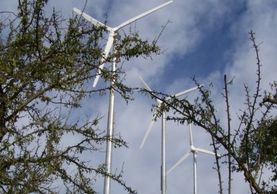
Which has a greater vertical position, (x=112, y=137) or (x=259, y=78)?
(x=112, y=137)

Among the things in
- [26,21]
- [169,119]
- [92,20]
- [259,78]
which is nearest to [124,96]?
[92,20]

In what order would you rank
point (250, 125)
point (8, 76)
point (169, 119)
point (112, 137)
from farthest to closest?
point (112, 137) → point (8, 76) → point (169, 119) → point (250, 125)

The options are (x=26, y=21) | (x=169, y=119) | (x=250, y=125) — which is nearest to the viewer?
(x=250, y=125)

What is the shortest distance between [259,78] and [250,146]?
0.65m

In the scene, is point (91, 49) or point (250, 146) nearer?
point (250, 146)

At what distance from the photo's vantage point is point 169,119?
5656mm

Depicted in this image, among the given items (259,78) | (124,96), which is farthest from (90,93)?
(259,78)

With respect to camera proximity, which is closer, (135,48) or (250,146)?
(250,146)

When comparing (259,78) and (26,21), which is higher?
(26,21)

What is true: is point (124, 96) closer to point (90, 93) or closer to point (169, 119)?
point (90, 93)

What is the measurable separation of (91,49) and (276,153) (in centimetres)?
423

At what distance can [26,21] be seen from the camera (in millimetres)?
8938

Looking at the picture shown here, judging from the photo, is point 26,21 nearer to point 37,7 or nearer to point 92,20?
point 37,7

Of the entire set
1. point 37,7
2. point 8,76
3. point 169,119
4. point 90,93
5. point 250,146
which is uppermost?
point 37,7
